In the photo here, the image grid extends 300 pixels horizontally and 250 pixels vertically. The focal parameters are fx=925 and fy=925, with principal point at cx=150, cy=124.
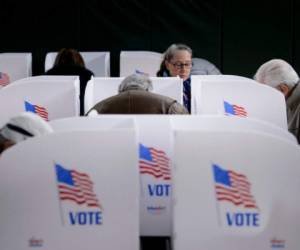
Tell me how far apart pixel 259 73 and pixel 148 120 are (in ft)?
7.79

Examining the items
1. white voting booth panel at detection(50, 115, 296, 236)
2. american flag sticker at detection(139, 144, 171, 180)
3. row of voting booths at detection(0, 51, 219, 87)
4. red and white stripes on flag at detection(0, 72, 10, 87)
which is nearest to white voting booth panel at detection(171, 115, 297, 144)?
white voting booth panel at detection(50, 115, 296, 236)

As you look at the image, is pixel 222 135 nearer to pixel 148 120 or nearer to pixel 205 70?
pixel 148 120

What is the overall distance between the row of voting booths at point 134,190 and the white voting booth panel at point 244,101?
2007 millimetres

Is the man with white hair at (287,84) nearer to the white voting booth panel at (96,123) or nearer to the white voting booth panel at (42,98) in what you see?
the white voting booth panel at (42,98)

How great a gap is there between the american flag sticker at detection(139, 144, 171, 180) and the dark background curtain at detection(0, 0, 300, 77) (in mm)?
7001

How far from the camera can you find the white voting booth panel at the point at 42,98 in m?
5.35

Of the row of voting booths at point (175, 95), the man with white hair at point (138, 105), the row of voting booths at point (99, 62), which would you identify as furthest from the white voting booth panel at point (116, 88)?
the row of voting booths at point (99, 62)

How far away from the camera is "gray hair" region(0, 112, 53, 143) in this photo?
3031 mm

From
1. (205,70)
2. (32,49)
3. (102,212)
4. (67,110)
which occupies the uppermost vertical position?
(32,49)

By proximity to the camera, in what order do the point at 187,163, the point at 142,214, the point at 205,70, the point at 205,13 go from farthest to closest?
1. the point at 205,13
2. the point at 205,70
3. the point at 142,214
4. the point at 187,163

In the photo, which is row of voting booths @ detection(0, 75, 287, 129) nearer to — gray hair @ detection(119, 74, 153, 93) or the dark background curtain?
gray hair @ detection(119, 74, 153, 93)

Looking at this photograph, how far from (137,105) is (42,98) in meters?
1.18

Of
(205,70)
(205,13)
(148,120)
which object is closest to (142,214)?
(148,120)

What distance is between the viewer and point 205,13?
1023 cm
